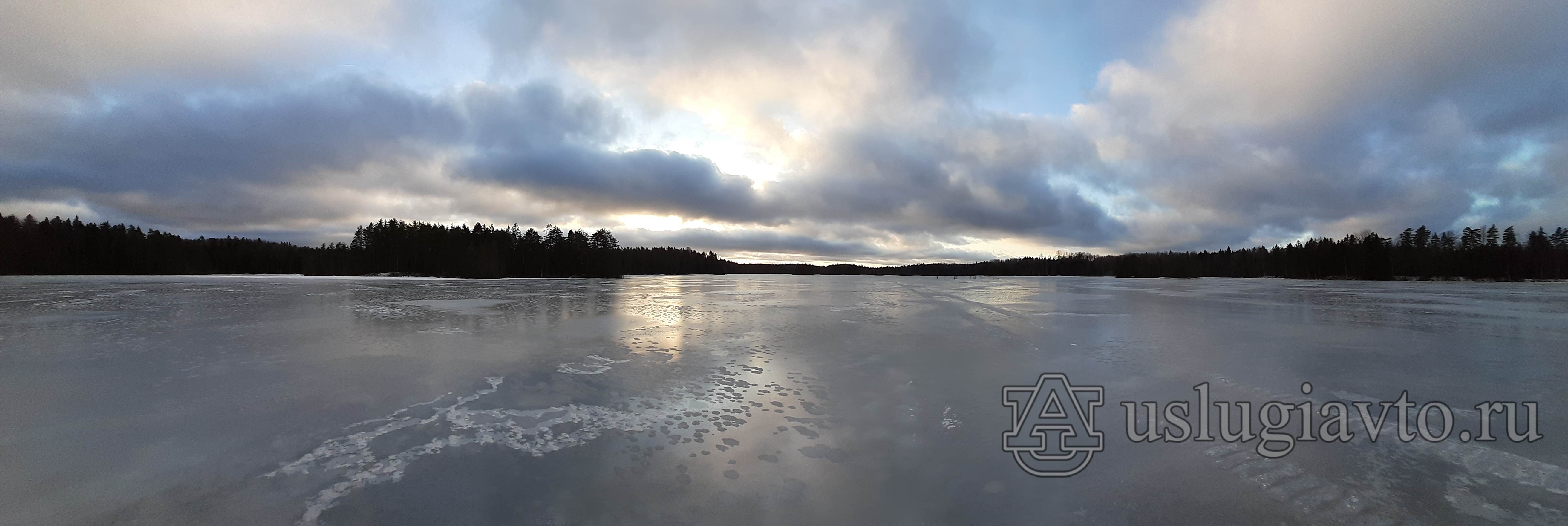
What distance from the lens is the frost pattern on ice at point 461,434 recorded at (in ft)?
12.9

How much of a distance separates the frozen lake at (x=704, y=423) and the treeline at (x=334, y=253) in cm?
5584

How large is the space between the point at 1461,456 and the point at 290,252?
114m

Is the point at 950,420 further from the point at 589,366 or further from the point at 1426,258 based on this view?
the point at 1426,258

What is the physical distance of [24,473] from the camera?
390 centimetres

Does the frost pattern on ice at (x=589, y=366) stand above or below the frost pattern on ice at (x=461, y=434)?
above

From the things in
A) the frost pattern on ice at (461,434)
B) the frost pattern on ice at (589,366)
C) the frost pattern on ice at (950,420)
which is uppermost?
the frost pattern on ice at (589,366)

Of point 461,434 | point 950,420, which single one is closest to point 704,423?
point 461,434

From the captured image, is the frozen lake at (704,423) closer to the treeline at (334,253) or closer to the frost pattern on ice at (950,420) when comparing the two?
the frost pattern on ice at (950,420)

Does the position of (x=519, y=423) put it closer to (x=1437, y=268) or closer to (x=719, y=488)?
(x=719, y=488)

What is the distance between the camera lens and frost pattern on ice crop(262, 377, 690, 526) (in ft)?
12.9

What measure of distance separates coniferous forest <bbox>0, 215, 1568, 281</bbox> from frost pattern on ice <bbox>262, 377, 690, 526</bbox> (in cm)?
6405

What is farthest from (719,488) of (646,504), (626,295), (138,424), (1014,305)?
(626,295)

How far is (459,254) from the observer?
62.7 m

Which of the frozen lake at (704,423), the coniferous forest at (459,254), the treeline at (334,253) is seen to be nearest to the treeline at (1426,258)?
the coniferous forest at (459,254)
